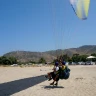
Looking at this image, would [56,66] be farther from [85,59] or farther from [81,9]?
[85,59]

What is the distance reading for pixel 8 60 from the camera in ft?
446

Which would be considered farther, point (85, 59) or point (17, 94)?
point (85, 59)

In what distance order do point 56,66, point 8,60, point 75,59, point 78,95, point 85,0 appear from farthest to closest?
1. point 75,59
2. point 8,60
3. point 56,66
4. point 85,0
5. point 78,95

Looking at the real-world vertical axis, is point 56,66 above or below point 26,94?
above

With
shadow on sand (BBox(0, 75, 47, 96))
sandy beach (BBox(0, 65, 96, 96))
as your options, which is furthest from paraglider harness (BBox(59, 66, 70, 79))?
shadow on sand (BBox(0, 75, 47, 96))

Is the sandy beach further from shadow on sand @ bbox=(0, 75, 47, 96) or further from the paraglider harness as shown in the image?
the paraglider harness

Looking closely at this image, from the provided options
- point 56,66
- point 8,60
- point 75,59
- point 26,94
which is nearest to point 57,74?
point 56,66

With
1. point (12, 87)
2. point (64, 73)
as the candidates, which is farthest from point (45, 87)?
point (12, 87)

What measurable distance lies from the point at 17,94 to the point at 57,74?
4.37 metres

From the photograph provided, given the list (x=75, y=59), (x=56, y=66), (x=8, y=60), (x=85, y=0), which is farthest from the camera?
(x=75, y=59)

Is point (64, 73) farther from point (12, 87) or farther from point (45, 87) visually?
point (12, 87)

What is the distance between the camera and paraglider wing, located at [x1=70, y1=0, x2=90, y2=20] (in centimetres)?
1281

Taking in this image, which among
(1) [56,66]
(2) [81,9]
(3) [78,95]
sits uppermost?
(2) [81,9]

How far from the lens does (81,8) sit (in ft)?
42.7
